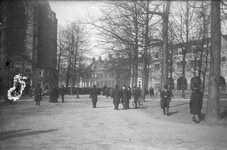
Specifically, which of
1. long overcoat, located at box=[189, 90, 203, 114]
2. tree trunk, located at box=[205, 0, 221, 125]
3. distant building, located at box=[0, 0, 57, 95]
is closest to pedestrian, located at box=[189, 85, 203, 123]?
long overcoat, located at box=[189, 90, 203, 114]

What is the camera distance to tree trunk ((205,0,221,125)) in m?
10.1

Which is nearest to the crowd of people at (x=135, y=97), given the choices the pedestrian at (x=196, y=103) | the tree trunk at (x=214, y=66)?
the pedestrian at (x=196, y=103)

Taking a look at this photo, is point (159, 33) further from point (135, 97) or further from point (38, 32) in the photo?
point (38, 32)

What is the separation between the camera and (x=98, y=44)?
16031mm

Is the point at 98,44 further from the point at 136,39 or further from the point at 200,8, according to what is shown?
the point at 200,8

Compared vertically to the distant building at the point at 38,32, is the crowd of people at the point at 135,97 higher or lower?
lower

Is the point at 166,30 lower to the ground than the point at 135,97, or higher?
higher

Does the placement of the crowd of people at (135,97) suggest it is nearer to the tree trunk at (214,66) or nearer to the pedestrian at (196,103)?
the pedestrian at (196,103)

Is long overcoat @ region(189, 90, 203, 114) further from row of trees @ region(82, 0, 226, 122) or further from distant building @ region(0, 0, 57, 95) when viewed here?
distant building @ region(0, 0, 57, 95)

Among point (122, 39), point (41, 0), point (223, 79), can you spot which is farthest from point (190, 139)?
point (223, 79)

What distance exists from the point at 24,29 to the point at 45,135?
8.75 metres

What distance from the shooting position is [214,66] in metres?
10.5

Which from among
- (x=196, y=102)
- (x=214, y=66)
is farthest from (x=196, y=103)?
(x=214, y=66)

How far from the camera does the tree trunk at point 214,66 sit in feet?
33.2
